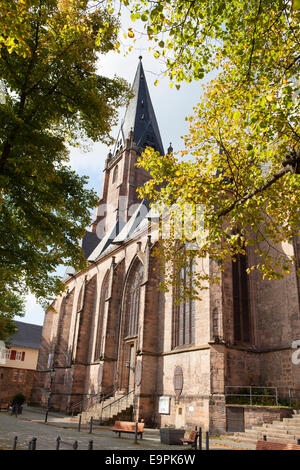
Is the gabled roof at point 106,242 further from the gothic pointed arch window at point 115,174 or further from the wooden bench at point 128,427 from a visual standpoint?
the wooden bench at point 128,427

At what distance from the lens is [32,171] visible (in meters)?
9.71

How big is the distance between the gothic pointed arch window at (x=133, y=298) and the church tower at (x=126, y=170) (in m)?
9.85

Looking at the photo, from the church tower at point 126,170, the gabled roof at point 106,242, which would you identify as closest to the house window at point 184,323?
the gabled roof at point 106,242

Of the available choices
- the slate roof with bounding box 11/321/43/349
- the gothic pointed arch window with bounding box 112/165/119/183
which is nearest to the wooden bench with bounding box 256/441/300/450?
the gothic pointed arch window with bounding box 112/165/119/183

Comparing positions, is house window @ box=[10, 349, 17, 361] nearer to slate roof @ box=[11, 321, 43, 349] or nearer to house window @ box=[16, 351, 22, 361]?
house window @ box=[16, 351, 22, 361]

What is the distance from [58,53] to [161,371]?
53.3 ft

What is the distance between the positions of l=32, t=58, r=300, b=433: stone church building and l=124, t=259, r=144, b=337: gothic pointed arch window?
0.07 metres

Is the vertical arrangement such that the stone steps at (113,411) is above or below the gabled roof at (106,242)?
below

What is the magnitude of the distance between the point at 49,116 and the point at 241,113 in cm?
503

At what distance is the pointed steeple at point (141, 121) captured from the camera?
46.4 meters

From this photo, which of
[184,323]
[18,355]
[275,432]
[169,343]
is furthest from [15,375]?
[275,432]

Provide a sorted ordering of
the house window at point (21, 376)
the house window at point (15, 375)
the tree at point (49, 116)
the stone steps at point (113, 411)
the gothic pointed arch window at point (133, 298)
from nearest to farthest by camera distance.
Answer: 1. the tree at point (49, 116)
2. the stone steps at point (113, 411)
3. the gothic pointed arch window at point (133, 298)
4. the house window at point (15, 375)
5. the house window at point (21, 376)

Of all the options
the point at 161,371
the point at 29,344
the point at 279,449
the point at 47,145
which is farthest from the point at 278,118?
the point at 29,344

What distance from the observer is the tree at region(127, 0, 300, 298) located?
24.6 ft
